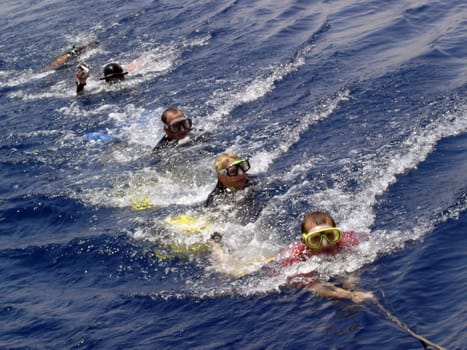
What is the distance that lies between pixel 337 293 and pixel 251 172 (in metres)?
3.74

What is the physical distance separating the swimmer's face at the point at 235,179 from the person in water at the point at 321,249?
1696 mm

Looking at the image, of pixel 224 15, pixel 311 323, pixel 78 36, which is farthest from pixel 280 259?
pixel 78 36

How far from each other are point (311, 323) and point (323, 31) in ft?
35.6

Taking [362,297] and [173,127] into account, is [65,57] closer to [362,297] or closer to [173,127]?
[173,127]

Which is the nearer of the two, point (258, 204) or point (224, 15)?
point (258, 204)

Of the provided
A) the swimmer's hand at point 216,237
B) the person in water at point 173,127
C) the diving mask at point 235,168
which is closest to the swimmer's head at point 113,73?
the person in water at point 173,127

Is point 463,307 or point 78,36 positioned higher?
point 78,36

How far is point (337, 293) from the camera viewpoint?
6.41m

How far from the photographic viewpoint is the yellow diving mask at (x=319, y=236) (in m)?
6.59

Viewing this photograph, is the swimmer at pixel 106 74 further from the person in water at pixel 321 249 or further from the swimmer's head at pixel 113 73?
the person in water at pixel 321 249

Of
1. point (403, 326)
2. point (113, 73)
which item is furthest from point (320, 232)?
point (113, 73)

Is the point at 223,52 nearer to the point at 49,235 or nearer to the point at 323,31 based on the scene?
Result: the point at 323,31

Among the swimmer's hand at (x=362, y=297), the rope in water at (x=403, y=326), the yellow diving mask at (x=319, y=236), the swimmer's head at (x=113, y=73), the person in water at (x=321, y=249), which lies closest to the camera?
the rope in water at (x=403, y=326)

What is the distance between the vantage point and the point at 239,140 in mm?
11016
